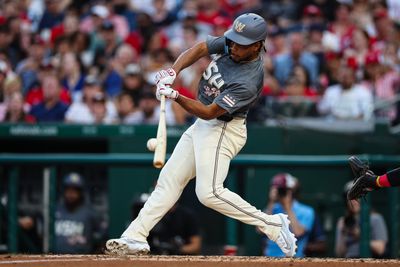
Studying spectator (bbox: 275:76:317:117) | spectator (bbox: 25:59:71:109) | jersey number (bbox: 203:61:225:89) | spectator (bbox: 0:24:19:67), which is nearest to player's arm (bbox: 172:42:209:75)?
jersey number (bbox: 203:61:225:89)

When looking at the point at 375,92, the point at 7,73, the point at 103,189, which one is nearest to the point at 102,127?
the point at 103,189

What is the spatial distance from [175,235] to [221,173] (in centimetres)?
244

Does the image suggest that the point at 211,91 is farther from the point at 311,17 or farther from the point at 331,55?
the point at 311,17

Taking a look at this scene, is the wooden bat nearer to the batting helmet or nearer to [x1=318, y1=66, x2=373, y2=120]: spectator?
the batting helmet

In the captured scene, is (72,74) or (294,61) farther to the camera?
(72,74)

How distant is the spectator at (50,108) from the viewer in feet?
34.4

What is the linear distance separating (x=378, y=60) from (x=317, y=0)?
196cm

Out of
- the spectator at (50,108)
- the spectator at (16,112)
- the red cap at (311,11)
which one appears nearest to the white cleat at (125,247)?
the spectator at (16,112)

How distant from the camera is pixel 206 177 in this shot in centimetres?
644

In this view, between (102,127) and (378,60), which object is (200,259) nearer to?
(102,127)

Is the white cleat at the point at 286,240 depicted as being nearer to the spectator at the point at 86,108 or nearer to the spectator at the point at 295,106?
the spectator at the point at 295,106

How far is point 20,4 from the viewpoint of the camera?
1324 centimetres

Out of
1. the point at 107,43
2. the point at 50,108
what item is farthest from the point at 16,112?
the point at 107,43

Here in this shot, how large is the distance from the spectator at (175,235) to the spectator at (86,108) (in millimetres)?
1632
